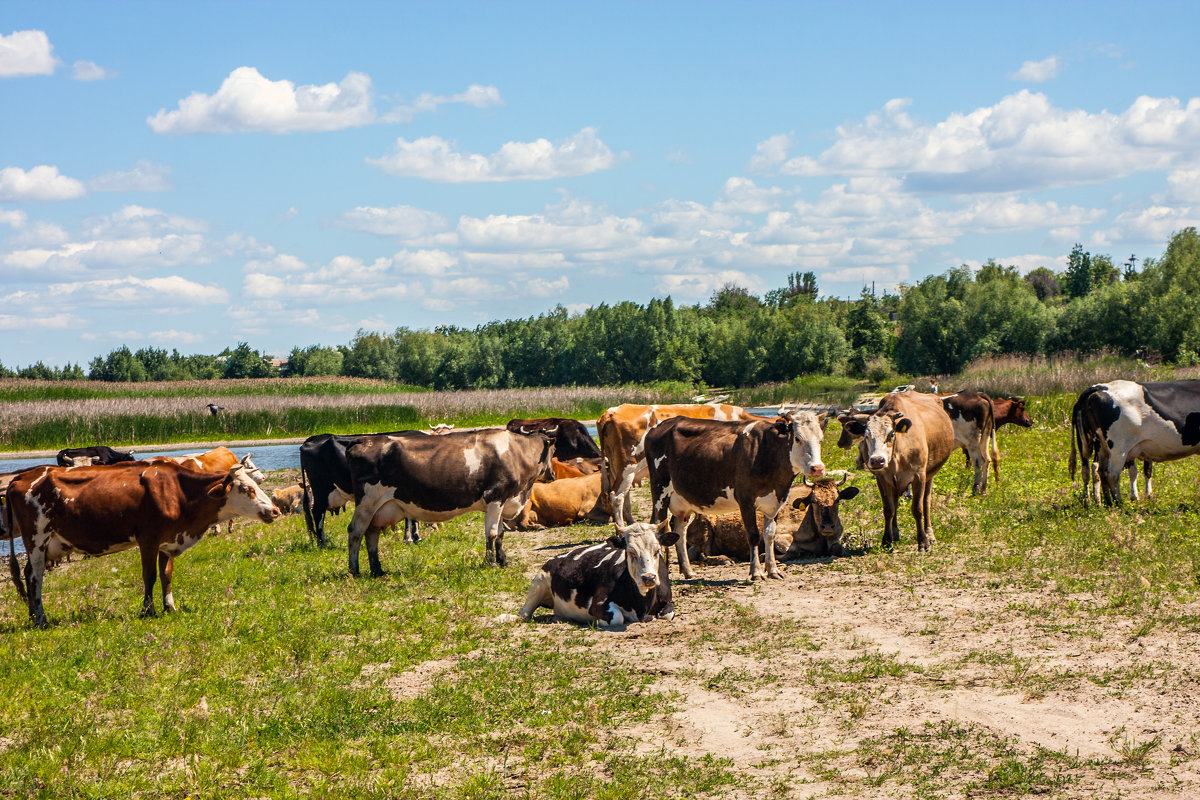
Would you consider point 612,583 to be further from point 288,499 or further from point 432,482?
point 288,499

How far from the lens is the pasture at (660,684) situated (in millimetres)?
6699

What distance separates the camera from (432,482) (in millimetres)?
14320

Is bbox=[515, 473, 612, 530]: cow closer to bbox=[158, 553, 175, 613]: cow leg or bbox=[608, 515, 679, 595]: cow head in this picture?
bbox=[158, 553, 175, 613]: cow leg

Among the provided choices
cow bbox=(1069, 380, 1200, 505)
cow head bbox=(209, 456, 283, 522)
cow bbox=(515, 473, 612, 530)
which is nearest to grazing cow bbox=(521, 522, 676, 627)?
cow head bbox=(209, 456, 283, 522)

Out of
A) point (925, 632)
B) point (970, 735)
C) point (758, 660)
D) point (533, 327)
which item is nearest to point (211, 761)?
point (758, 660)

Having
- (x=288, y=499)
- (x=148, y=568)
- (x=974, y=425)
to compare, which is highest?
(x=974, y=425)

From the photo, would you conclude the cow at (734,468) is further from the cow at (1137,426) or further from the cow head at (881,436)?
the cow at (1137,426)

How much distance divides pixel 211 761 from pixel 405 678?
2251 millimetres

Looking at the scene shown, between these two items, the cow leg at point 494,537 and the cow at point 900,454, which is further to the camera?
the cow leg at point 494,537

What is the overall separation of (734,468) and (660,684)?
16.7 ft

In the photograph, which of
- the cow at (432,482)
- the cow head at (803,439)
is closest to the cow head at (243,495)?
the cow at (432,482)

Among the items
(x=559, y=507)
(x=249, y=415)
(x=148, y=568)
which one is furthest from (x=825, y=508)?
(x=249, y=415)

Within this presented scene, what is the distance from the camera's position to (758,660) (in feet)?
30.5

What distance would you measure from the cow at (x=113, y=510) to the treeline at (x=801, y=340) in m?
56.6
